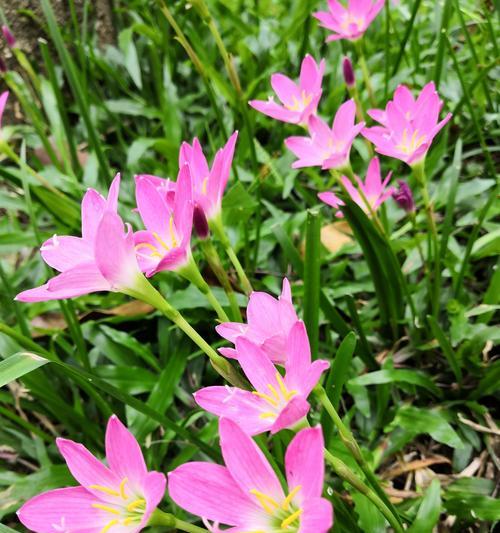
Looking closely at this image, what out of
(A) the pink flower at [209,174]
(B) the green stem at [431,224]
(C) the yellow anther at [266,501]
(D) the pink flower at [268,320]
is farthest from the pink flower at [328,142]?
(C) the yellow anther at [266,501]

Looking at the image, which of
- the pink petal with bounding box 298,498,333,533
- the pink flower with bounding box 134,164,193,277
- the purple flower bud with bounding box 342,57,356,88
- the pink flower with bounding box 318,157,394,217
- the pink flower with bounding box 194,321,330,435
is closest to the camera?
the pink petal with bounding box 298,498,333,533

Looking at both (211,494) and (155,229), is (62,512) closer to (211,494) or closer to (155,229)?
(211,494)

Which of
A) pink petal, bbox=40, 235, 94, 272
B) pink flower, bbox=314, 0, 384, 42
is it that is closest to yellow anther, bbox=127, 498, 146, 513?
pink petal, bbox=40, 235, 94, 272

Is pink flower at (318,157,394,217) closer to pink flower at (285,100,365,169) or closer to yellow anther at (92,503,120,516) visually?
pink flower at (285,100,365,169)

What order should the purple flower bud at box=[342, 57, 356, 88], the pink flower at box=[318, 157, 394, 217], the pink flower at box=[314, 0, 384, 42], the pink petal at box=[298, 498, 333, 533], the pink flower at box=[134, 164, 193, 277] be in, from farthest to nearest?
the pink flower at box=[314, 0, 384, 42]
the purple flower bud at box=[342, 57, 356, 88]
the pink flower at box=[318, 157, 394, 217]
the pink flower at box=[134, 164, 193, 277]
the pink petal at box=[298, 498, 333, 533]

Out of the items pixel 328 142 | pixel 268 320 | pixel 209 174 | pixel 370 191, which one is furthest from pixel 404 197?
pixel 268 320
